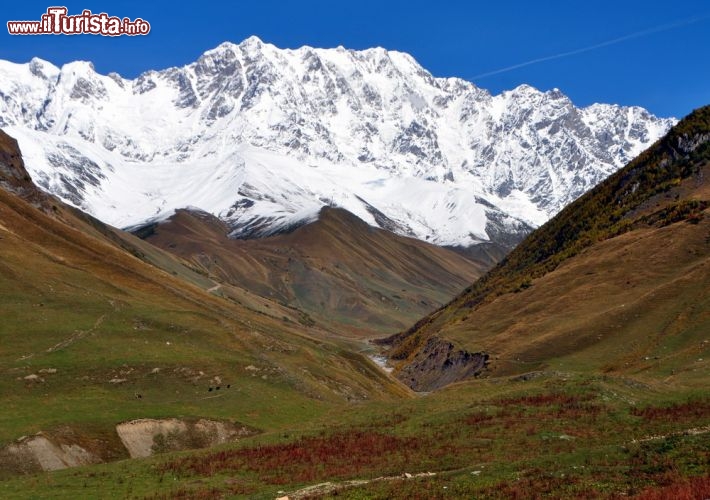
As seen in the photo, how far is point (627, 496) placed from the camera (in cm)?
2886

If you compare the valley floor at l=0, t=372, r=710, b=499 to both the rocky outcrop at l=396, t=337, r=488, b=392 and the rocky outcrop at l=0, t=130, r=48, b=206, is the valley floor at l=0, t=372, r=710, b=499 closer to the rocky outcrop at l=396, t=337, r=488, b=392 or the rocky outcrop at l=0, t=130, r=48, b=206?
the rocky outcrop at l=396, t=337, r=488, b=392

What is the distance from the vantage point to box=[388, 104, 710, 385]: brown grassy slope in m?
91.2

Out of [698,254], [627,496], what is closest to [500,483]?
[627,496]

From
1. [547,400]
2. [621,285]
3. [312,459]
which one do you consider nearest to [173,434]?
[312,459]

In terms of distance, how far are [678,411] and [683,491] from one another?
2265 centimetres

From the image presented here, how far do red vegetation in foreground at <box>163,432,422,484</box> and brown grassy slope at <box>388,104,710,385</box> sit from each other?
34783mm

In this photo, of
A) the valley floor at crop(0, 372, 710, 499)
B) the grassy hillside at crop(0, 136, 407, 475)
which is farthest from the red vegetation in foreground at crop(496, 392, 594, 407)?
the grassy hillside at crop(0, 136, 407, 475)

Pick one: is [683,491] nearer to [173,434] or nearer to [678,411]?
[678,411]

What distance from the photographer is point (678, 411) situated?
48062 mm

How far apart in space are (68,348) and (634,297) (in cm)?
7339

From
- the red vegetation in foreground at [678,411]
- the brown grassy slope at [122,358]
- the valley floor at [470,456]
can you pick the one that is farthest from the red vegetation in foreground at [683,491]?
the brown grassy slope at [122,358]

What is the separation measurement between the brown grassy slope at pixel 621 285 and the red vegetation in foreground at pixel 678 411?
2149 centimetres

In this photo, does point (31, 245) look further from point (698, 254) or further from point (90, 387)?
point (698, 254)

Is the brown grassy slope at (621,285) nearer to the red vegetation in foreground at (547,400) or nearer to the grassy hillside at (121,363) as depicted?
the red vegetation in foreground at (547,400)
